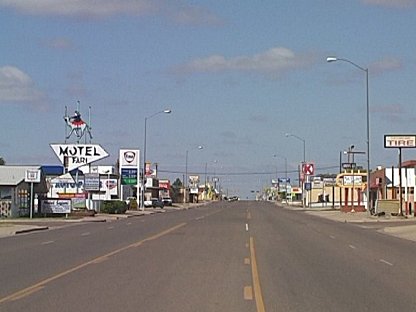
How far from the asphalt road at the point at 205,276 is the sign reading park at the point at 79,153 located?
4732 centimetres

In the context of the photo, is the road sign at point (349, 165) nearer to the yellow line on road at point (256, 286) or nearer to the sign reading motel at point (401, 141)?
the sign reading motel at point (401, 141)

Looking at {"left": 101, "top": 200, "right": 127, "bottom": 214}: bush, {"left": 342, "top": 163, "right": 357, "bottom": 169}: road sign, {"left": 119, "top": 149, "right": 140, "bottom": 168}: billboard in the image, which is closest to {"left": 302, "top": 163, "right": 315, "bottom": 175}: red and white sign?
{"left": 342, "top": 163, "right": 357, "bottom": 169}: road sign

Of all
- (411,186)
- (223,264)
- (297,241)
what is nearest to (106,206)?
(411,186)

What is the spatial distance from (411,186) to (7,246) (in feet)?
201

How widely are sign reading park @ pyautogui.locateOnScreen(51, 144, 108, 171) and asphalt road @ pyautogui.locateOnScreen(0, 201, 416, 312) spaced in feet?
155

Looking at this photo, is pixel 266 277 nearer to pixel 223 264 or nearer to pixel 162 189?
pixel 223 264

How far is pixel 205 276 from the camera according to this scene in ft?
67.6

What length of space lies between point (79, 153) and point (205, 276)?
63817mm

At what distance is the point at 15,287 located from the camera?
18.1 m

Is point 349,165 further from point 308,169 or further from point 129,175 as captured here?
point 129,175

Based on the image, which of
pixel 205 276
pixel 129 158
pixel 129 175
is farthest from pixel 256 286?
pixel 129 158

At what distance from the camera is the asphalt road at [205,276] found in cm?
1545

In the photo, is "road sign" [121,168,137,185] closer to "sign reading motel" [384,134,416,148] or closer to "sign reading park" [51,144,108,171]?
"sign reading park" [51,144,108,171]

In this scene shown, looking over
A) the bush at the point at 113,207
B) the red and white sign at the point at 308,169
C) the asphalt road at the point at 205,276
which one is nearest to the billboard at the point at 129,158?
the bush at the point at 113,207
